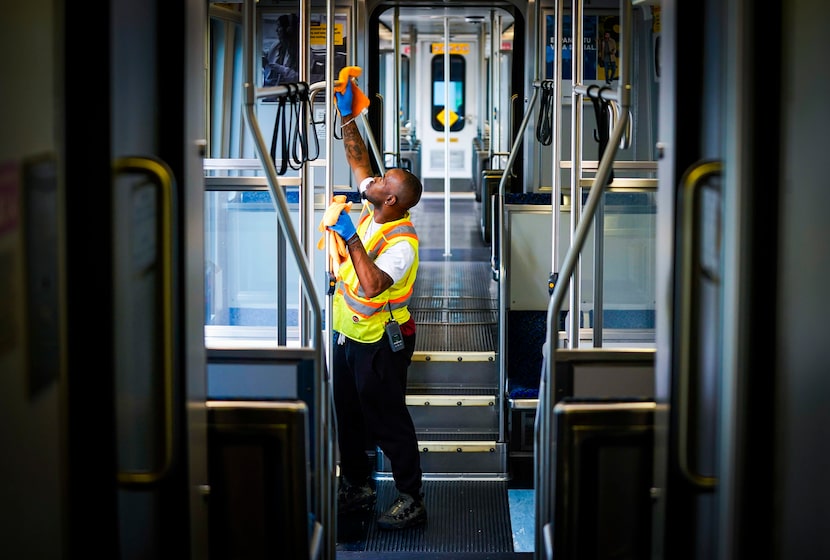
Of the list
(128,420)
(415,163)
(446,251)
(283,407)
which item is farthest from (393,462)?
(415,163)

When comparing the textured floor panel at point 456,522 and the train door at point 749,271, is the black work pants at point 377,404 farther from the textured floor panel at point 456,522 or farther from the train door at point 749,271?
the train door at point 749,271

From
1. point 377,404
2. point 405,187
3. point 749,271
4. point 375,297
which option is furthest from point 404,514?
point 749,271

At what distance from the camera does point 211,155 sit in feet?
22.8

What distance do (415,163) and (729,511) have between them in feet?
42.1

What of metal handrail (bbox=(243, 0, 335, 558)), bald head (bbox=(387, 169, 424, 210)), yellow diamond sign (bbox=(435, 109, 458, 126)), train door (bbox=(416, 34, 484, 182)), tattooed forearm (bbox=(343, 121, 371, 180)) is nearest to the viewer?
metal handrail (bbox=(243, 0, 335, 558))

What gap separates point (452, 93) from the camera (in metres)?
19.0

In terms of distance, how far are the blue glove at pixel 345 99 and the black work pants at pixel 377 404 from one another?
3.44 ft

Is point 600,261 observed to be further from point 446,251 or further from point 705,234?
point 446,251

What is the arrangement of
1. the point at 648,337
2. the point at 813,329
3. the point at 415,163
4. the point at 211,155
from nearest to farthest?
the point at 813,329 → the point at 648,337 → the point at 211,155 → the point at 415,163

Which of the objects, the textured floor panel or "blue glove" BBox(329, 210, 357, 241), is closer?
"blue glove" BBox(329, 210, 357, 241)

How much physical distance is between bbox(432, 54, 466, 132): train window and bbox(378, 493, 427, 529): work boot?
1343cm

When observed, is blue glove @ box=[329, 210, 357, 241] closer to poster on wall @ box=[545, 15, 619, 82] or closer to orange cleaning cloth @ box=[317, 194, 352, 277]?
orange cleaning cloth @ box=[317, 194, 352, 277]

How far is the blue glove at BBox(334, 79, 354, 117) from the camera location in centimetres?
500

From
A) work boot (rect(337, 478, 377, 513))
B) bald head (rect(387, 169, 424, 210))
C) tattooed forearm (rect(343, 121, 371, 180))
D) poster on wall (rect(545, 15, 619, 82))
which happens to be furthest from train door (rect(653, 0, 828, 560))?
poster on wall (rect(545, 15, 619, 82))
